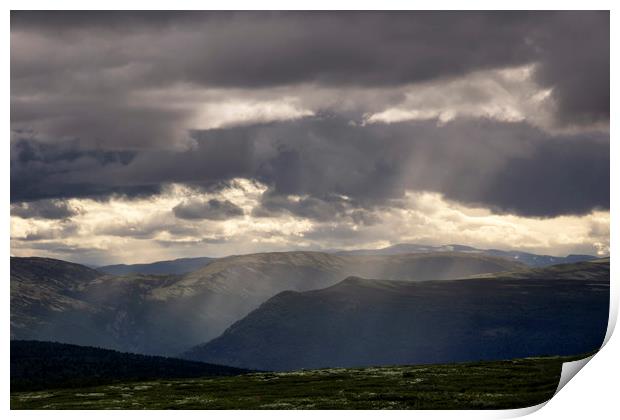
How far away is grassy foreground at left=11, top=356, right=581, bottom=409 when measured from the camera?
→ 398 feet

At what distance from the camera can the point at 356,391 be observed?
450 feet

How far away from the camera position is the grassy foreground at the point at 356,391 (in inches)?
4776
